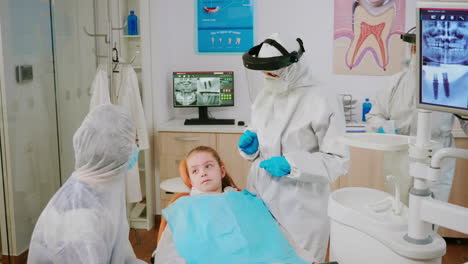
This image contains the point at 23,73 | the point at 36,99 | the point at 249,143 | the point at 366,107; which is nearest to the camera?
the point at 249,143

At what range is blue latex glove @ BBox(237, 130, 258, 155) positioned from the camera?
83.0 inches

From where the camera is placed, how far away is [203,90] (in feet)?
12.9

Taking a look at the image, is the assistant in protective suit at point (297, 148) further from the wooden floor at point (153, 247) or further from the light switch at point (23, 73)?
the wooden floor at point (153, 247)

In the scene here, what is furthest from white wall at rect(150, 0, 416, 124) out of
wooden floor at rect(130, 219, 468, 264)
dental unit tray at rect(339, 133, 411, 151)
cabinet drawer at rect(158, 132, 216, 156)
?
dental unit tray at rect(339, 133, 411, 151)

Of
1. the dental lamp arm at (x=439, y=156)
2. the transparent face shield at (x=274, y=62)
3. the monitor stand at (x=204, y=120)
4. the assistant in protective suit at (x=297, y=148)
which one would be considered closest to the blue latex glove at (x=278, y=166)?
the assistant in protective suit at (x=297, y=148)

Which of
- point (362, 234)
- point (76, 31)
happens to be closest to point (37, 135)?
point (76, 31)

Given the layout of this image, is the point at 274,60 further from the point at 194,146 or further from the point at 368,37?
the point at 368,37

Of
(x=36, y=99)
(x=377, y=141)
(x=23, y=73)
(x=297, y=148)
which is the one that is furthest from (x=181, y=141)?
(x=377, y=141)

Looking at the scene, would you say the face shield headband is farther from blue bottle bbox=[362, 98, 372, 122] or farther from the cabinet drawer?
blue bottle bbox=[362, 98, 372, 122]

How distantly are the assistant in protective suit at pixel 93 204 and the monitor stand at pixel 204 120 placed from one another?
2.12 meters

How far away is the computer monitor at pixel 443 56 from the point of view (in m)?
1.04

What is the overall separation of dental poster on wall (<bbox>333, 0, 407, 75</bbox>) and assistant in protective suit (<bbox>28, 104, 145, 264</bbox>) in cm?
264

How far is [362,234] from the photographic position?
136 cm

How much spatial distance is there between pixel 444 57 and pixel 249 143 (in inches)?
45.1
